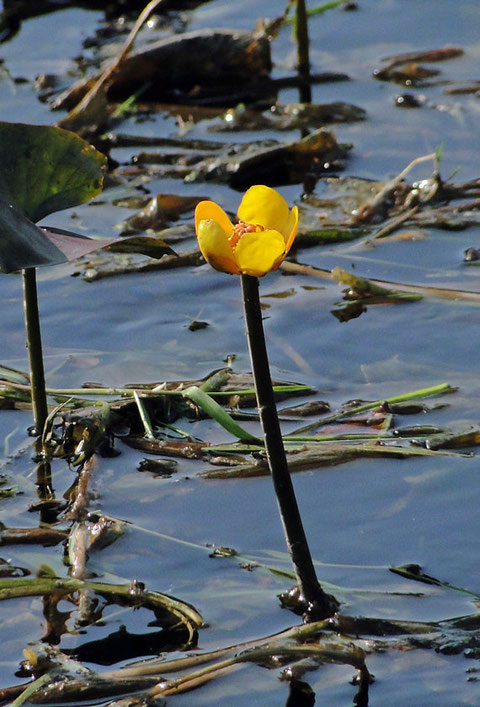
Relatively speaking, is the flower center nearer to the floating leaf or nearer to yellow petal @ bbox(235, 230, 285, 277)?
yellow petal @ bbox(235, 230, 285, 277)

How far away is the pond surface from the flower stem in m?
0.08

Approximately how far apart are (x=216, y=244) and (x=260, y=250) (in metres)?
0.06

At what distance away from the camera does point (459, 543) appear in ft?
6.00

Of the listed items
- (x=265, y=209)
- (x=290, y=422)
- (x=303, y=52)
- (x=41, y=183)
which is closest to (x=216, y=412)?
(x=290, y=422)

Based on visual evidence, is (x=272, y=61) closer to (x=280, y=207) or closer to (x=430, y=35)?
(x=430, y=35)

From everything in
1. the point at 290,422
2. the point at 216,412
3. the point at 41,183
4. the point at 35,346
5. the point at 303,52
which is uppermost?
the point at 41,183

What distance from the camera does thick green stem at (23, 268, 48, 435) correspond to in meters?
1.92

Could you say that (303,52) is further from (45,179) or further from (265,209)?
(265,209)

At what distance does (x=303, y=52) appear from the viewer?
168 inches

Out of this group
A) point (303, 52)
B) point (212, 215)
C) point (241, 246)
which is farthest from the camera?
point (303, 52)

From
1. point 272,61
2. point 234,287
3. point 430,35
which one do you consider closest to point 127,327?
point 234,287

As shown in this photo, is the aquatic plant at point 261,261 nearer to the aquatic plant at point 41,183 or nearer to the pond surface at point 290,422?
the pond surface at point 290,422

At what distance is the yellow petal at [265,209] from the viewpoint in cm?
138

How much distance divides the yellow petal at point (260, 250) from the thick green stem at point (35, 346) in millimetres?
724
